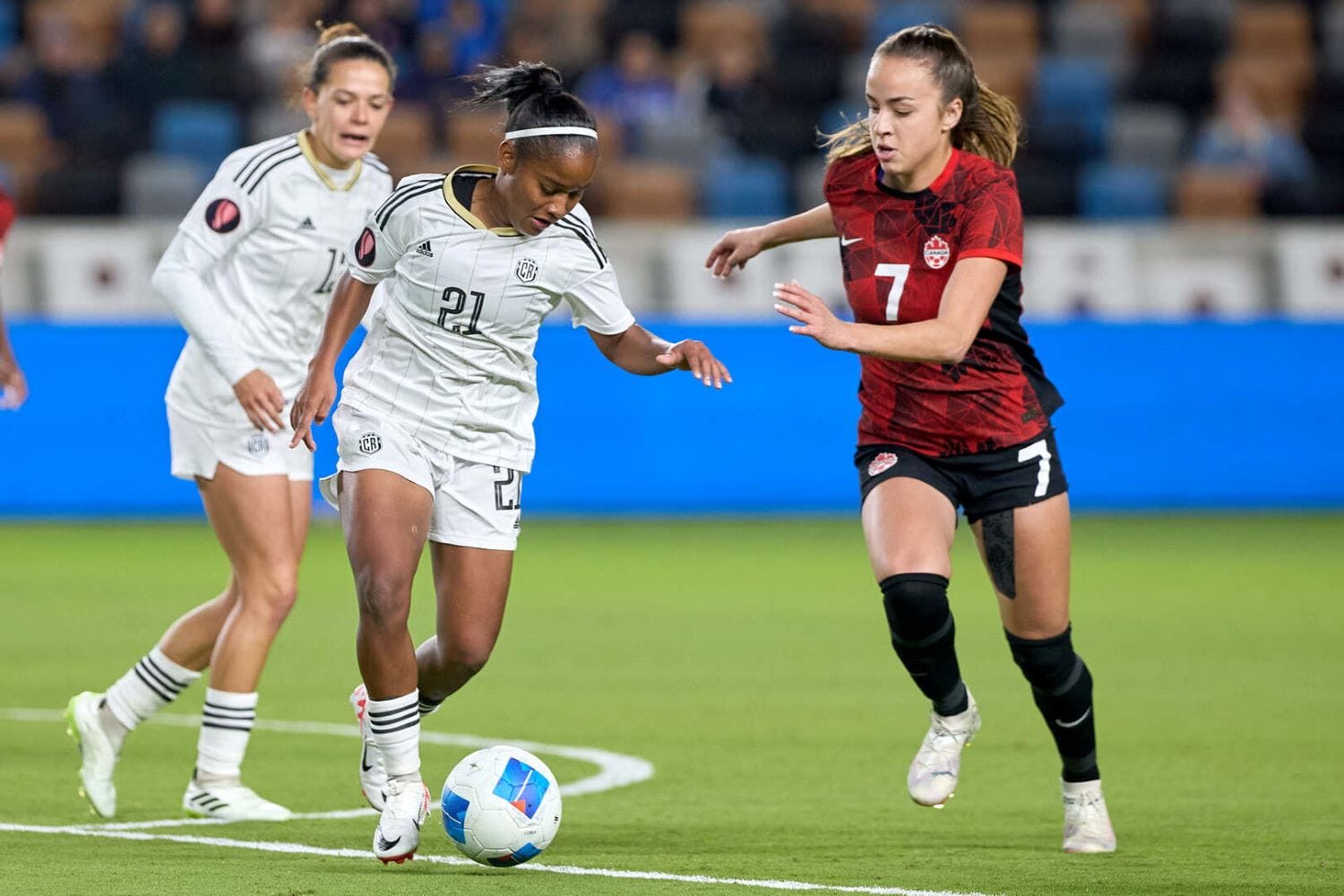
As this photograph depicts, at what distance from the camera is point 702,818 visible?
6.06 m

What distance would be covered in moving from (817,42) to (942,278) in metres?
13.7

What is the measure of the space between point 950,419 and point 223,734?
7.73 feet

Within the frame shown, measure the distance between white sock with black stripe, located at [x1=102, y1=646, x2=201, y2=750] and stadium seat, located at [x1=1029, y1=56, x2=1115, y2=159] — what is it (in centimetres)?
1319

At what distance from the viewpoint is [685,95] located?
18000 millimetres

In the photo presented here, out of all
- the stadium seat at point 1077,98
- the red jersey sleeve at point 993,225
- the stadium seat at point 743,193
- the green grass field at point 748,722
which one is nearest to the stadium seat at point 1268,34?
the stadium seat at point 1077,98

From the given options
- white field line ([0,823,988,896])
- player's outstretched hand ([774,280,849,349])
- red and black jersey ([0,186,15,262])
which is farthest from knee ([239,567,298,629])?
player's outstretched hand ([774,280,849,349])

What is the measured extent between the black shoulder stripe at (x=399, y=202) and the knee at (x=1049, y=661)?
6.55 feet

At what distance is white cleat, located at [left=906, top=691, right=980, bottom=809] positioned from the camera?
5.54m

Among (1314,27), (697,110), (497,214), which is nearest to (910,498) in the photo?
(497,214)

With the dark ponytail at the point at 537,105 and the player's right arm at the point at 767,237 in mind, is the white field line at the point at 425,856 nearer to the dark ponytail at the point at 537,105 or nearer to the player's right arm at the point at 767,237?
the player's right arm at the point at 767,237

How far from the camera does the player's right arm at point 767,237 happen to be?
19.7 feet

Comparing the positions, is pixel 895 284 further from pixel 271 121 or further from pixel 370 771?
pixel 271 121

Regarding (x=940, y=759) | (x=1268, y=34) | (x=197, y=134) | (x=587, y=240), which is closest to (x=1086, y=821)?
(x=940, y=759)

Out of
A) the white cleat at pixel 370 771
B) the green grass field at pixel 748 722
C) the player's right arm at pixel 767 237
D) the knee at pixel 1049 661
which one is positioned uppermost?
the player's right arm at pixel 767 237
